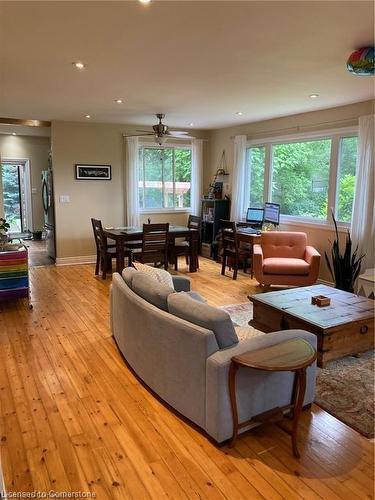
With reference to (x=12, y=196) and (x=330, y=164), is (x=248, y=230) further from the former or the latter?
(x=12, y=196)

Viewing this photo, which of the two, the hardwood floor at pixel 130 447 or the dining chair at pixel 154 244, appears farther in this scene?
the dining chair at pixel 154 244

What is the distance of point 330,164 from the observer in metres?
5.47

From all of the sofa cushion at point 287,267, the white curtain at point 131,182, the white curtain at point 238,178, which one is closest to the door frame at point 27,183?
the white curtain at point 131,182

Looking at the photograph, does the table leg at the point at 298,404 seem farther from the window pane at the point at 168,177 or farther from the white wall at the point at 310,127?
the window pane at the point at 168,177

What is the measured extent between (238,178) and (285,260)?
2.34 metres

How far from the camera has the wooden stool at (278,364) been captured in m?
1.99

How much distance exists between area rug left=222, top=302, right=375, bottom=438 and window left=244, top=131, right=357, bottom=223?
2.76 m

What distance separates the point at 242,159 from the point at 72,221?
3.29 metres

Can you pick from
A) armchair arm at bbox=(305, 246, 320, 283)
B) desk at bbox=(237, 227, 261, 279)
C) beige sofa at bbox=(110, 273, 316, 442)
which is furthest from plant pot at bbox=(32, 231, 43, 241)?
beige sofa at bbox=(110, 273, 316, 442)

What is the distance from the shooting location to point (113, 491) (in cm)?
185

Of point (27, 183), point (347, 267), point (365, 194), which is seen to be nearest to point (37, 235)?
→ point (27, 183)

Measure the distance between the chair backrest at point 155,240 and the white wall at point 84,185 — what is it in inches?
74.2

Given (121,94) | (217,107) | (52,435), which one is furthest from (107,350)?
(217,107)

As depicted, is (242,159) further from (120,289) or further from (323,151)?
(120,289)
